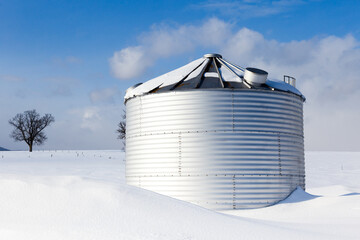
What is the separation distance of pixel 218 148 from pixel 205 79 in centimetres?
304

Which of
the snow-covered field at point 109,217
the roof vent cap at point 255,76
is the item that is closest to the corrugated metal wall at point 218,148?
the roof vent cap at point 255,76

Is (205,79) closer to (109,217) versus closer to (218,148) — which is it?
(218,148)

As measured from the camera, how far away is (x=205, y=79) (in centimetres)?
1869

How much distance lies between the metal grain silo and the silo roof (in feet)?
0.16

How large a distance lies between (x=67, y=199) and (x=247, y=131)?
8669mm

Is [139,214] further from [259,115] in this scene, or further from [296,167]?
[296,167]

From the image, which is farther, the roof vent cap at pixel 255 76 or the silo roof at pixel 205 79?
the silo roof at pixel 205 79

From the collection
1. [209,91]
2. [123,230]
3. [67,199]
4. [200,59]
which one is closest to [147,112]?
[209,91]

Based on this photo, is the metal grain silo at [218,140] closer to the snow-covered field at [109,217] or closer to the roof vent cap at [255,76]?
the roof vent cap at [255,76]

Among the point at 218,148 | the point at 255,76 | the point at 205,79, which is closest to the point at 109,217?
the point at 218,148

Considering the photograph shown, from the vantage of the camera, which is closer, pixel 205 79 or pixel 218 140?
pixel 218 140

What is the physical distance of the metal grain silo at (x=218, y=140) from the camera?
17.6 metres

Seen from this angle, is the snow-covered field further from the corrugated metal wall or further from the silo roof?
the silo roof

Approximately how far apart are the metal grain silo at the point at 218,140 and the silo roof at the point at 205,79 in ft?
0.16
